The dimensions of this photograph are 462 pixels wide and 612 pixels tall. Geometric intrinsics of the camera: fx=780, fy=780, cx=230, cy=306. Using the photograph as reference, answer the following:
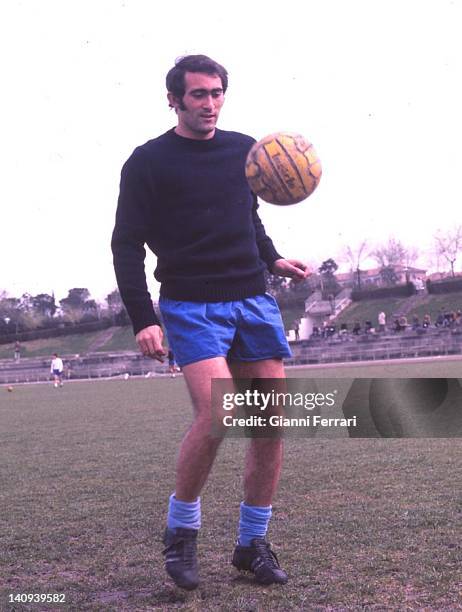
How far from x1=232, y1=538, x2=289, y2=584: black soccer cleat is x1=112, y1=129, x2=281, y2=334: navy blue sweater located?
1.15m

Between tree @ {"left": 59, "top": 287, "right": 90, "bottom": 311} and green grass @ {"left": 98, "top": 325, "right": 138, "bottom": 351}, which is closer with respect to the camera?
green grass @ {"left": 98, "top": 325, "right": 138, "bottom": 351}

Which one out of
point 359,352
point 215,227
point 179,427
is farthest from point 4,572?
point 359,352

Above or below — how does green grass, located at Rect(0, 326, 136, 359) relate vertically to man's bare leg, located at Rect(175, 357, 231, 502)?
below

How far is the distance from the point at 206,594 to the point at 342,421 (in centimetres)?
785

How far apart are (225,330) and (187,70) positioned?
1.25 meters

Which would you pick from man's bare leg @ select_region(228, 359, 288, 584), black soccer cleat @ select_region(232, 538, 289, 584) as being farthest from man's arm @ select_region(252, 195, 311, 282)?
black soccer cleat @ select_region(232, 538, 289, 584)

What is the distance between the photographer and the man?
3680mm

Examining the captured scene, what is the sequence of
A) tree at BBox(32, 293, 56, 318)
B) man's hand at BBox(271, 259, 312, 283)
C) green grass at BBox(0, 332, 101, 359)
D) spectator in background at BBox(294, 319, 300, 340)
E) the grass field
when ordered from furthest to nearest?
tree at BBox(32, 293, 56, 318) < green grass at BBox(0, 332, 101, 359) < spectator in background at BBox(294, 319, 300, 340) < man's hand at BBox(271, 259, 312, 283) < the grass field

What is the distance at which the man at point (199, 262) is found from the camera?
3680 millimetres

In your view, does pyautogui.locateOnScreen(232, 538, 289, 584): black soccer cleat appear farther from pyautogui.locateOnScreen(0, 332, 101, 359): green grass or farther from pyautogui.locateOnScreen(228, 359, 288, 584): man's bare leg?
pyautogui.locateOnScreen(0, 332, 101, 359): green grass

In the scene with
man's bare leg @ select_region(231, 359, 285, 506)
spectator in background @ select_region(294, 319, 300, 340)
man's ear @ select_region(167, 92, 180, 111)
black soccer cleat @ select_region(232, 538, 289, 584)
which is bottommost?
spectator in background @ select_region(294, 319, 300, 340)

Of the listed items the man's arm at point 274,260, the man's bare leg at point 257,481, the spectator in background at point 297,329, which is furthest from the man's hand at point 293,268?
the spectator in background at point 297,329

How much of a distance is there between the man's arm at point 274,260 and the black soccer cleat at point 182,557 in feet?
4.55

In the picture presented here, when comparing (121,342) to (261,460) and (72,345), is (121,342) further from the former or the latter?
(261,460)
